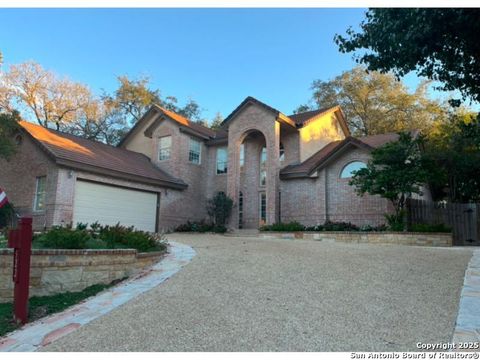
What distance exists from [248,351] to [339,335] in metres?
1.11

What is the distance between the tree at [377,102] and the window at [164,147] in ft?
55.6

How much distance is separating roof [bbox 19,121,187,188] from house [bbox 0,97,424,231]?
61 mm

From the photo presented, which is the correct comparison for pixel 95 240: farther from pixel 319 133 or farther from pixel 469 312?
pixel 319 133

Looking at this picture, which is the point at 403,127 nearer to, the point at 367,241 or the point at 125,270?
the point at 367,241

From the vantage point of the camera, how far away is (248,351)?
4082 mm

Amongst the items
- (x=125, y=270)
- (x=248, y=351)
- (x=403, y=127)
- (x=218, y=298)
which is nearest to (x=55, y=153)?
(x=125, y=270)

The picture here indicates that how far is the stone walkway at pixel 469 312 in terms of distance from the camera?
4.37 meters

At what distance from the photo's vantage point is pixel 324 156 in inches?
765

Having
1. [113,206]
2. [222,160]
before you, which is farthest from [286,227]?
[113,206]

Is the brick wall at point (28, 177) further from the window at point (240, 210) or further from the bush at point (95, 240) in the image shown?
the window at point (240, 210)

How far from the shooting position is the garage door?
16.8 meters

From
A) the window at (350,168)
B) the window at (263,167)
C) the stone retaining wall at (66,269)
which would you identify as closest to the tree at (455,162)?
the window at (350,168)

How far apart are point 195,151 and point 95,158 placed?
6.95m

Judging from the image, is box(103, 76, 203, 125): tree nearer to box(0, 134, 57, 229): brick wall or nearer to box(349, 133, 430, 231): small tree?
box(0, 134, 57, 229): brick wall
